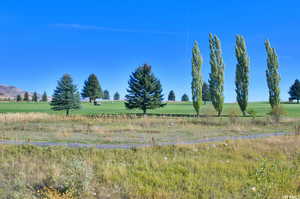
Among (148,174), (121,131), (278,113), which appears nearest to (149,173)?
(148,174)

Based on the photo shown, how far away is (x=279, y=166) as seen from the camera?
700cm

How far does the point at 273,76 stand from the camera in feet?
108

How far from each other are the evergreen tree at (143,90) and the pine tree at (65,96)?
390 inches

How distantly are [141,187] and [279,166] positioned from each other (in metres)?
5.08

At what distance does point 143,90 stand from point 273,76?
70.8 ft

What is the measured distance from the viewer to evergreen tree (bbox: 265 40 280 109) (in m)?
32.6

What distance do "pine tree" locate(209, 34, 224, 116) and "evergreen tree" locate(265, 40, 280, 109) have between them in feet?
25.7

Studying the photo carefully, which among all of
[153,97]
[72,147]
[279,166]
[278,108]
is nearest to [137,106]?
[153,97]

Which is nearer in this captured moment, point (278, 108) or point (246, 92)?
point (278, 108)

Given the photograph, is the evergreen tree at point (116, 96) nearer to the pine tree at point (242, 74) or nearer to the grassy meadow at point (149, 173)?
the pine tree at point (242, 74)

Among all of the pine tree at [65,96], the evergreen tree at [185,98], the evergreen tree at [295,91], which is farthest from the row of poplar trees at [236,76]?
the evergreen tree at [185,98]

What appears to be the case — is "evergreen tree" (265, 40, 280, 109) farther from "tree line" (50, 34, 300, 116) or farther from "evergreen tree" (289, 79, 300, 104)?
"evergreen tree" (289, 79, 300, 104)

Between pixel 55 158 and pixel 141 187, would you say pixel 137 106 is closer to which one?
pixel 55 158

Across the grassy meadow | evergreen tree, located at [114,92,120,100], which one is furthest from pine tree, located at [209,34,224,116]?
evergreen tree, located at [114,92,120,100]
